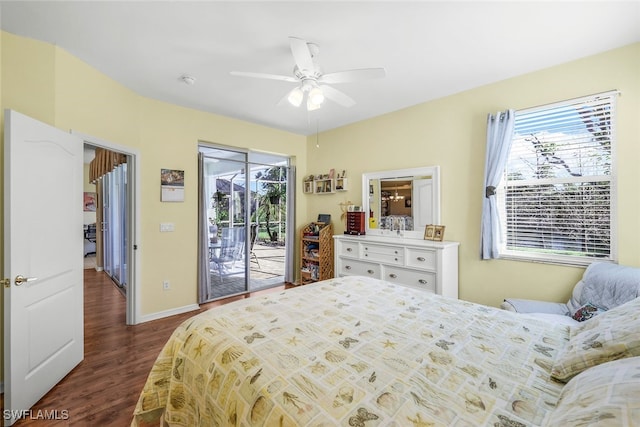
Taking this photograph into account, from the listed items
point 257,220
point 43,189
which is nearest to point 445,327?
point 43,189

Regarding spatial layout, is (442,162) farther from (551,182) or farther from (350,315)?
(350,315)

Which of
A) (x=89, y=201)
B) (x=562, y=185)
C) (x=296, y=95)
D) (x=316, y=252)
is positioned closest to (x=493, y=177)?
(x=562, y=185)

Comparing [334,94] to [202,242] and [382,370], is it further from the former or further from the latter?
[202,242]

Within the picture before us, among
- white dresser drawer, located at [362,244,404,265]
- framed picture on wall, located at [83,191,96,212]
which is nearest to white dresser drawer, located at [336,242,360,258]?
white dresser drawer, located at [362,244,404,265]

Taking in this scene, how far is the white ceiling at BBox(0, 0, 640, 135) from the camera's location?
1831 millimetres

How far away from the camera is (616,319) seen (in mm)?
1144

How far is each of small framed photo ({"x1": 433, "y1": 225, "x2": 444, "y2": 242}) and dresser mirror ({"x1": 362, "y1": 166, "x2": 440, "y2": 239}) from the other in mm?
97

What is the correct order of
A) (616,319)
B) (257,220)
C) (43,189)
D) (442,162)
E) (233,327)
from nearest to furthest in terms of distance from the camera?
(616,319) < (233,327) < (43,189) < (442,162) < (257,220)

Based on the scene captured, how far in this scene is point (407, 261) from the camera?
10.4 ft

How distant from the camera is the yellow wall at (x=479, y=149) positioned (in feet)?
7.29

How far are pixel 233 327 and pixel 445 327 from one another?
1.13 m

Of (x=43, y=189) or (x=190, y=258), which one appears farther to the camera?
(x=190, y=258)

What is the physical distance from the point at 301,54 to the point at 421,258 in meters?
2.33

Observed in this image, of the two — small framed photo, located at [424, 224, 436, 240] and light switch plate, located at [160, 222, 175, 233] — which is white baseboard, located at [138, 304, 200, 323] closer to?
light switch plate, located at [160, 222, 175, 233]
